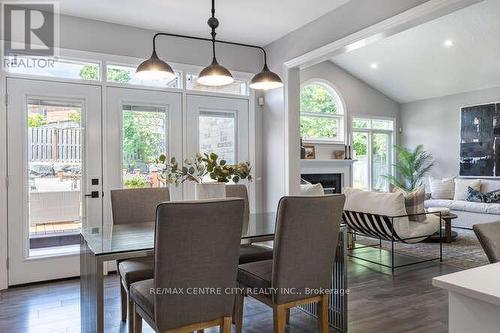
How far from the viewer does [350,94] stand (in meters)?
7.83

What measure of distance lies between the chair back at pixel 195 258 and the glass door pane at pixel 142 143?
2.69 meters

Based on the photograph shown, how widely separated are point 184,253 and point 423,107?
8283 millimetres

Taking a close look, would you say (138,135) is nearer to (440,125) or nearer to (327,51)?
(327,51)

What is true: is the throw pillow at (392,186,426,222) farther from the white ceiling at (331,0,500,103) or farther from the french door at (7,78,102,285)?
the french door at (7,78,102,285)

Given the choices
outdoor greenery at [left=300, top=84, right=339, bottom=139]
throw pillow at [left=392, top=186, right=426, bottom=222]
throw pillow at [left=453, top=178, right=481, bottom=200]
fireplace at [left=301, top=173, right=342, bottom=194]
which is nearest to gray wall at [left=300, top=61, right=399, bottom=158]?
outdoor greenery at [left=300, top=84, right=339, bottom=139]

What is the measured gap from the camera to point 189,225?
5.48 feet

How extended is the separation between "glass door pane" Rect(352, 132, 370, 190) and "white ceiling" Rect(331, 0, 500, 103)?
1.26 meters

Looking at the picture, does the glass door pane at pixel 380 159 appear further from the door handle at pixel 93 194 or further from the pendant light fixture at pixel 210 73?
the door handle at pixel 93 194

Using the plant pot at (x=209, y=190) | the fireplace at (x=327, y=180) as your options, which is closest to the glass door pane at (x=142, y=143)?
the plant pot at (x=209, y=190)

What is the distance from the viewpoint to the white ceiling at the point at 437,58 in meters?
5.61

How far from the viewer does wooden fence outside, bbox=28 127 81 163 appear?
12.2 ft

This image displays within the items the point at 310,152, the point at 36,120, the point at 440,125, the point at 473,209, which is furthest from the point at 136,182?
the point at 440,125

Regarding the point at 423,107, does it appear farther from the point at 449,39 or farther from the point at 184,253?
the point at 184,253

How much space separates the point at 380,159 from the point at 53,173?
705cm
